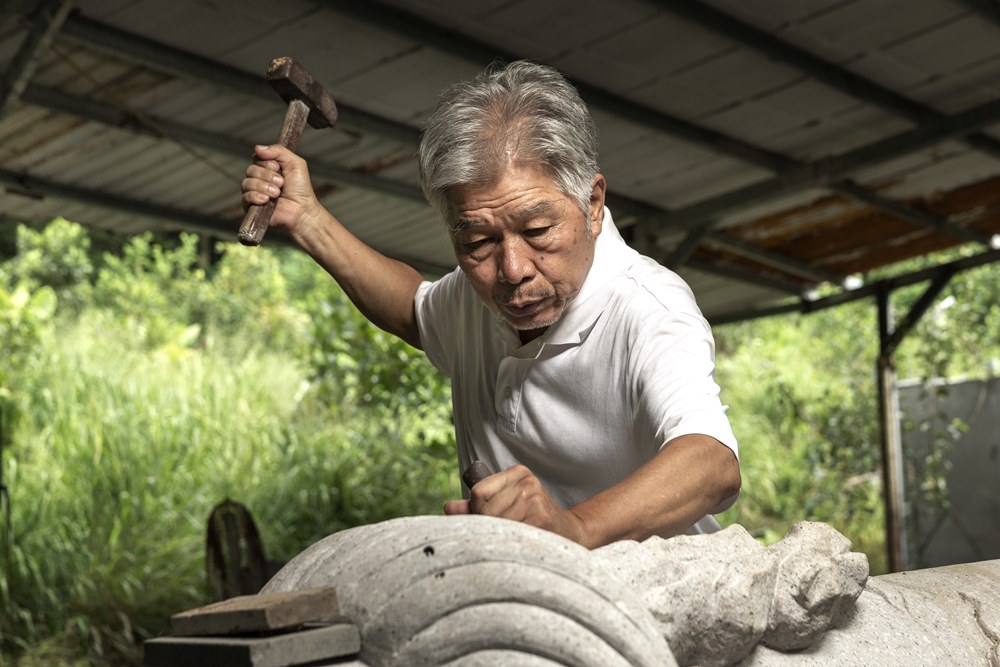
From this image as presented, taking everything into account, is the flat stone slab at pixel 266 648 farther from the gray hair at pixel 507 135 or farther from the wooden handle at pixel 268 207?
the wooden handle at pixel 268 207

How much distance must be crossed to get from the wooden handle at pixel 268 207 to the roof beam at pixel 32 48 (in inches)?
48.5

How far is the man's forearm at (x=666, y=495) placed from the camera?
153 cm

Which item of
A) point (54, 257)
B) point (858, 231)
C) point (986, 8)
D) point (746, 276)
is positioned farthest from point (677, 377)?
point (54, 257)

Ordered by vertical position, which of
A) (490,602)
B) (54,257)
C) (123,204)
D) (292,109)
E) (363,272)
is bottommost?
(490,602)

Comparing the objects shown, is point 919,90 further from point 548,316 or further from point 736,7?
point 548,316

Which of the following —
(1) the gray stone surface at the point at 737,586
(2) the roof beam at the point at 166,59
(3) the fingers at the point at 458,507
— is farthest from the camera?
(2) the roof beam at the point at 166,59

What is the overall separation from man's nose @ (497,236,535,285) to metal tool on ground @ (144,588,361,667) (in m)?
0.73

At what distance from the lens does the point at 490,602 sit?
3.77 feet

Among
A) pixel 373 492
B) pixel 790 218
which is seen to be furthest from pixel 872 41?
pixel 373 492

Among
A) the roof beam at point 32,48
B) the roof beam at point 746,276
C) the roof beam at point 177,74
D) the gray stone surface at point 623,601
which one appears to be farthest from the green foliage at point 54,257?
the gray stone surface at point 623,601

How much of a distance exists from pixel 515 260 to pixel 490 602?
30.1 inches

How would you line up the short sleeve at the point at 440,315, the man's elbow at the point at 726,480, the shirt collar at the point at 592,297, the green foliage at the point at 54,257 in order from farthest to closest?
the green foliage at the point at 54,257, the short sleeve at the point at 440,315, the shirt collar at the point at 592,297, the man's elbow at the point at 726,480

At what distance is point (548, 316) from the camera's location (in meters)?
1.90

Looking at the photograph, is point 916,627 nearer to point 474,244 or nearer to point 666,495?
point 666,495
